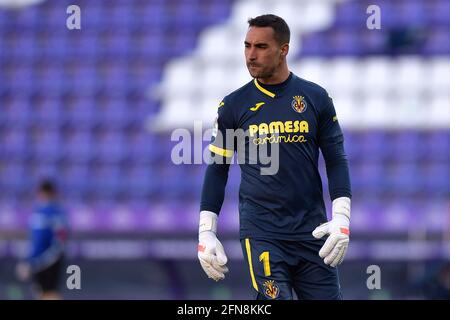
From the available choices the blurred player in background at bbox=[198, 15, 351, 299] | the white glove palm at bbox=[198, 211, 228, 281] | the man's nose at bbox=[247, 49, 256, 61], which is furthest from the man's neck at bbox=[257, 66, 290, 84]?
the white glove palm at bbox=[198, 211, 228, 281]

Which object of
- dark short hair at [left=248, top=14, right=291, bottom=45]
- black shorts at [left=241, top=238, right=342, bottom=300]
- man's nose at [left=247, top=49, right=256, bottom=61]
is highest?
dark short hair at [left=248, top=14, right=291, bottom=45]

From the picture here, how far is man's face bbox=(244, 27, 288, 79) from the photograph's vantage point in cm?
500

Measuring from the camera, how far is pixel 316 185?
5.12 meters

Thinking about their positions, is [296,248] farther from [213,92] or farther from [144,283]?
[213,92]

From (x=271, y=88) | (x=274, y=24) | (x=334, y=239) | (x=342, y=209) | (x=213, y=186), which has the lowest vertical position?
(x=334, y=239)

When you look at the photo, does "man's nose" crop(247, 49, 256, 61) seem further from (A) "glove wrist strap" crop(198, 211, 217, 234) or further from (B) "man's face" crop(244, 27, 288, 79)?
(A) "glove wrist strap" crop(198, 211, 217, 234)

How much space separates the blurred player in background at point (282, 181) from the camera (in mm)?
5004

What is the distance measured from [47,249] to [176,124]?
3.08m

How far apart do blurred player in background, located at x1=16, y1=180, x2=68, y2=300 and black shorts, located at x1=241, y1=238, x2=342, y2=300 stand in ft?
23.2

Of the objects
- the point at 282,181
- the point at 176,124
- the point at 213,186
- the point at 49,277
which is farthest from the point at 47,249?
the point at 282,181

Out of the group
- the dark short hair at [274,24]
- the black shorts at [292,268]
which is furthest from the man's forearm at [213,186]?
the dark short hair at [274,24]

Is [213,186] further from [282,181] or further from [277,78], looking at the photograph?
[277,78]

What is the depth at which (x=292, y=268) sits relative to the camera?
5039mm
